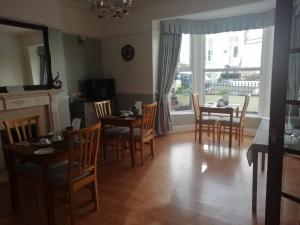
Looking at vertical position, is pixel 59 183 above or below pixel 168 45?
below

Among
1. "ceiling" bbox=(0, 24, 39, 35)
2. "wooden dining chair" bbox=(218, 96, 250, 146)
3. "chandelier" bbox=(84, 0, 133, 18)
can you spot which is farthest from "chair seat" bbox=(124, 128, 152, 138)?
"ceiling" bbox=(0, 24, 39, 35)

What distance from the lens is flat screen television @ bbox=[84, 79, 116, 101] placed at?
16.9ft

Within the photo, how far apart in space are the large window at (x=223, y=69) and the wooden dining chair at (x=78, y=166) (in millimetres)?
3509

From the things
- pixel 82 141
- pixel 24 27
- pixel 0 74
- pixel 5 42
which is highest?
pixel 24 27

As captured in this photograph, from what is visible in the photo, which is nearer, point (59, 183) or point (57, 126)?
point (59, 183)

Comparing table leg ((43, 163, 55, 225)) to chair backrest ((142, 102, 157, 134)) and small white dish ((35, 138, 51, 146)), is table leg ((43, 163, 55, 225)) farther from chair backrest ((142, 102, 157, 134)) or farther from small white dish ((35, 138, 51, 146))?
chair backrest ((142, 102, 157, 134))

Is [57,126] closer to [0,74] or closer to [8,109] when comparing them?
[8,109]

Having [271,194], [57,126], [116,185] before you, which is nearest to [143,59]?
[57,126]

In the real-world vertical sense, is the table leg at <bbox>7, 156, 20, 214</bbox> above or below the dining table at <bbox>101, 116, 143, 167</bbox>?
below

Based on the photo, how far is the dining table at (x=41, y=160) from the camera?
215cm

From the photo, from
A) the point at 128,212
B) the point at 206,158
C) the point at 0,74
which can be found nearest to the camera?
the point at 128,212

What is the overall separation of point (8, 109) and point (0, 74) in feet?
1.59

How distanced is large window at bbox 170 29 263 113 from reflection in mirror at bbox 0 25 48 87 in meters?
2.92

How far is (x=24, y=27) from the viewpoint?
3539 mm
